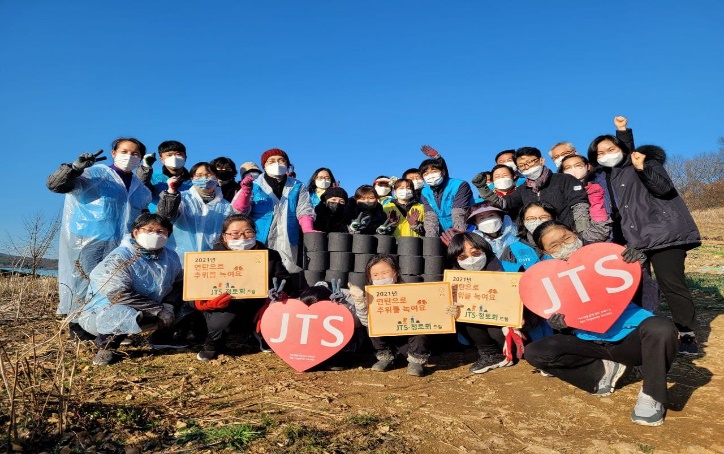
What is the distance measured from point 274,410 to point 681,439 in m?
2.31

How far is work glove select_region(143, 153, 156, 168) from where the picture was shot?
503cm

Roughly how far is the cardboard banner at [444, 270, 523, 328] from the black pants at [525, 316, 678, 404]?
0.32 meters

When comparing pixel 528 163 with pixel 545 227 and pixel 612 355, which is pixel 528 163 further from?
pixel 612 355

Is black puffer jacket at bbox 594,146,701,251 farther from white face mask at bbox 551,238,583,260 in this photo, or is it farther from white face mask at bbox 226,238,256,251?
white face mask at bbox 226,238,256,251

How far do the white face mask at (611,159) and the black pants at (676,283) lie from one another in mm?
884

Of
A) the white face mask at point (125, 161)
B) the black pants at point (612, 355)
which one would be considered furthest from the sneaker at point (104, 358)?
the black pants at point (612, 355)

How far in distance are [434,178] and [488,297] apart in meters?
2.37

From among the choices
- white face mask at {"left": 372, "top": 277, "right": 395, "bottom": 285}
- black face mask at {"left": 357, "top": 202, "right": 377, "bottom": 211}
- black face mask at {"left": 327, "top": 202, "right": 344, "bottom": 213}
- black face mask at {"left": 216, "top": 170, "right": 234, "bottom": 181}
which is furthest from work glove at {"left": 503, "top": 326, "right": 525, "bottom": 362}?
Answer: black face mask at {"left": 216, "top": 170, "right": 234, "bottom": 181}

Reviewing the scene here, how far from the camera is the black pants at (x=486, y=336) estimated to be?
12.4 feet

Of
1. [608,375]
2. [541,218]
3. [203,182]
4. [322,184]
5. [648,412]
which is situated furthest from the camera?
[322,184]

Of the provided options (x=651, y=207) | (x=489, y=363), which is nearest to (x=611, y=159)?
(x=651, y=207)

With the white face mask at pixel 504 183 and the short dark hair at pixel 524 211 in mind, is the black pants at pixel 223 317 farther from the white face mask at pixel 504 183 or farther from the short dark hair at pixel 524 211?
the white face mask at pixel 504 183

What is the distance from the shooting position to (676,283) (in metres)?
3.92

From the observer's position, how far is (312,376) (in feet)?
11.9
